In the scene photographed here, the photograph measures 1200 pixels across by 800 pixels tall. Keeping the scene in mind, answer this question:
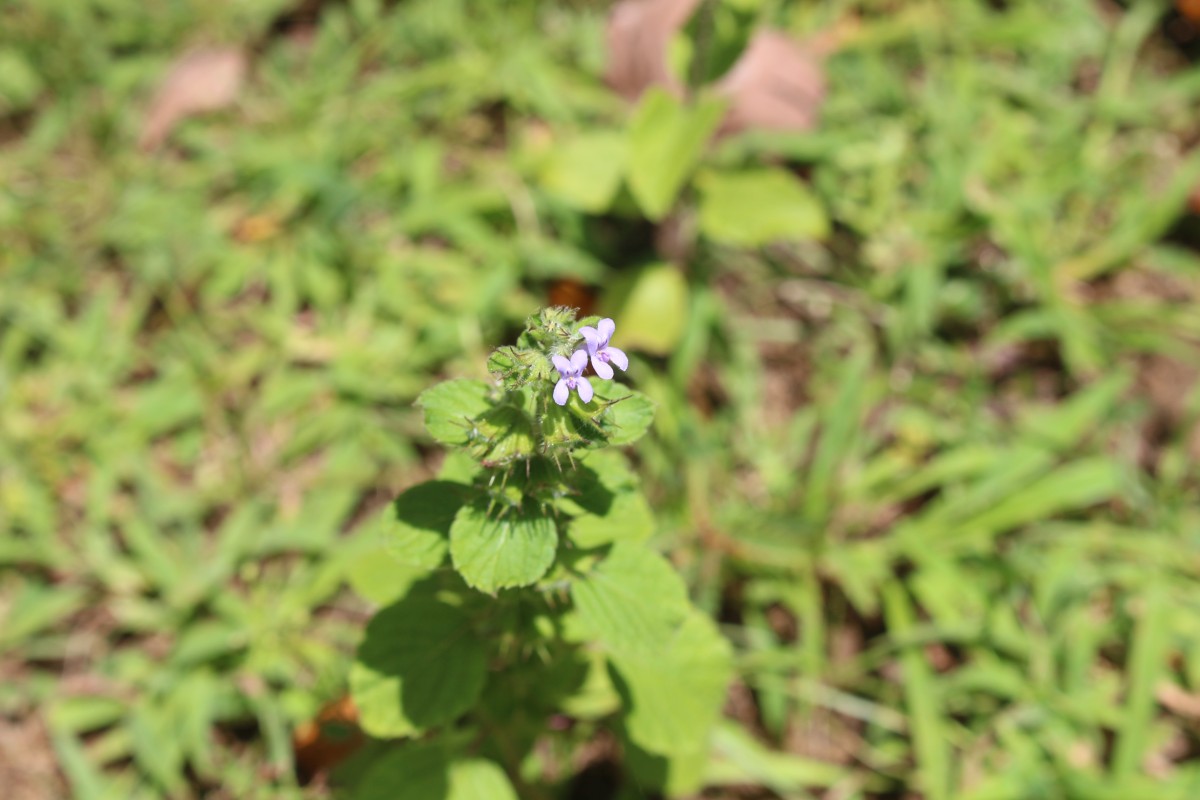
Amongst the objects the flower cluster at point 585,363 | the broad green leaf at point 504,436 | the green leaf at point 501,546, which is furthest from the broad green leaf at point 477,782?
the flower cluster at point 585,363

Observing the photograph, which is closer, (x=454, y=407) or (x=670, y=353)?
(x=454, y=407)

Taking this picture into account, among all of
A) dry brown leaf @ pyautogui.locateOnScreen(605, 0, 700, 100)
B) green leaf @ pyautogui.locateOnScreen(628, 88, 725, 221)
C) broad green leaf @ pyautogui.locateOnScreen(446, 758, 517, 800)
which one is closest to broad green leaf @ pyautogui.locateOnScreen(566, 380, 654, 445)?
broad green leaf @ pyautogui.locateOnScreen(446, 758, 517, 800)

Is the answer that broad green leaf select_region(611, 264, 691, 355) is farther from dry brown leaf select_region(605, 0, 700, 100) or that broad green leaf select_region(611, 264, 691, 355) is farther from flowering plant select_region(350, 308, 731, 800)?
flowering plant select_region(350, 308, 731, 800)

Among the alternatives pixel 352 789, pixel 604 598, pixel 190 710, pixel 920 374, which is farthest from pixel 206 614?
pixel 920 374

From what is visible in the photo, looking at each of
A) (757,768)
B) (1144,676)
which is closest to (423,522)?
(757,768)

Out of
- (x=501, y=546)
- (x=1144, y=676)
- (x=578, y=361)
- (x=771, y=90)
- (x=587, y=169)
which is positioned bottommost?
(x=1144, y=676)

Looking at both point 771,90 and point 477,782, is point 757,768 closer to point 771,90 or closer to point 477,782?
point 477,782

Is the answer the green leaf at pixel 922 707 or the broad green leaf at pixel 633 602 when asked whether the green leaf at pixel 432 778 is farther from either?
the green leaf at pixel 922 707
